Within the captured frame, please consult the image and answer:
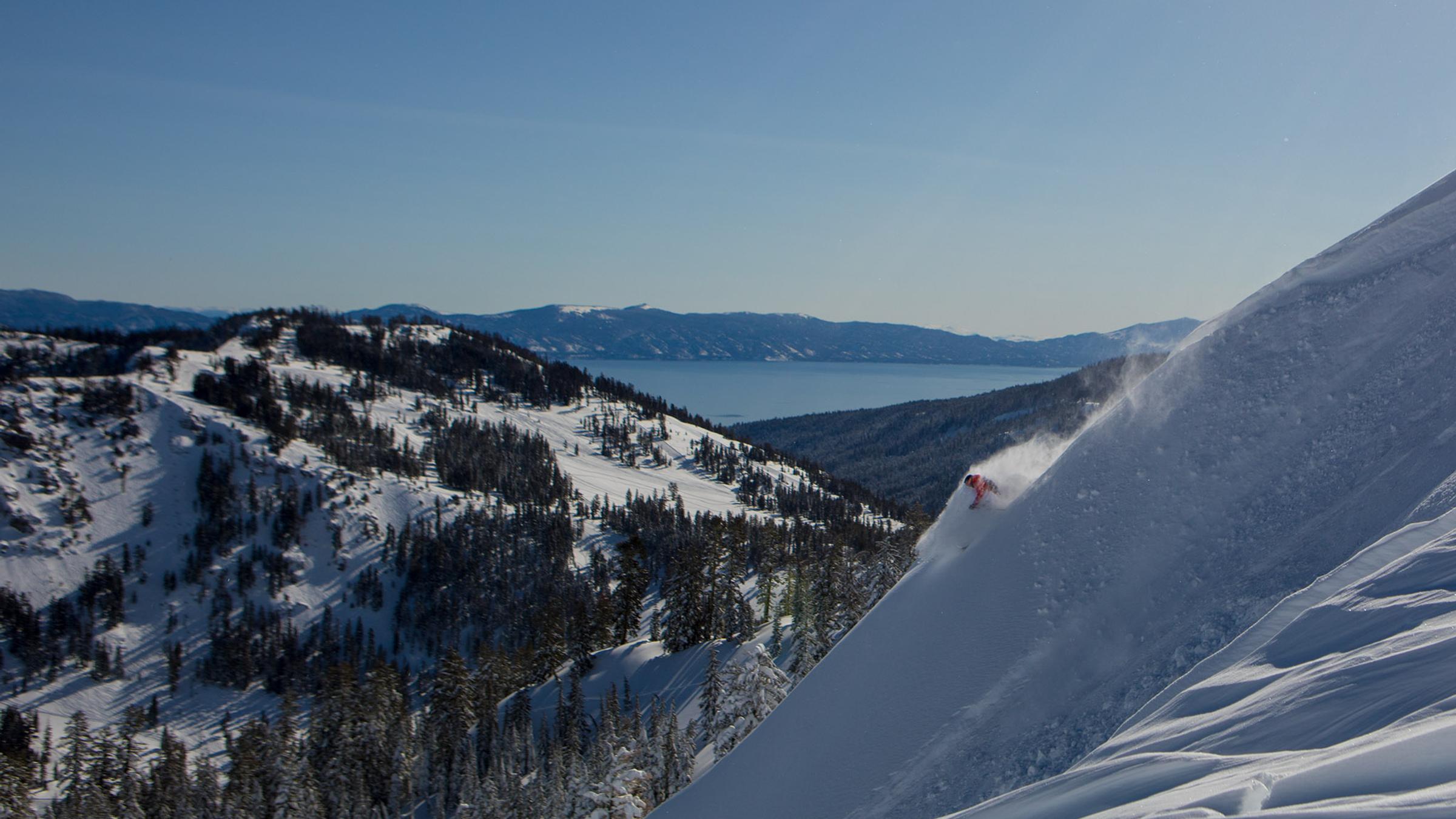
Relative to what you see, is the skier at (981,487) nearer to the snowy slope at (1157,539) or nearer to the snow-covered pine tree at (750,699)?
the snowy slope at (1157,539)

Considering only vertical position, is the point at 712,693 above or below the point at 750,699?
below

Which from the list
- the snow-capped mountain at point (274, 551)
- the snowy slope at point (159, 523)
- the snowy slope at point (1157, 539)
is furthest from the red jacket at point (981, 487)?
the snowy slope at point (159, 523)

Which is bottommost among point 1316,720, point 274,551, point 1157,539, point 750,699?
point 274,551

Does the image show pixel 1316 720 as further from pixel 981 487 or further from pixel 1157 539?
pixel 981 487

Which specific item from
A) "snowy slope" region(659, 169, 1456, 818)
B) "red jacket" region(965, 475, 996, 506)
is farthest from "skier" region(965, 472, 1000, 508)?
"snowy slope" region(659, 169, 1456, 818)

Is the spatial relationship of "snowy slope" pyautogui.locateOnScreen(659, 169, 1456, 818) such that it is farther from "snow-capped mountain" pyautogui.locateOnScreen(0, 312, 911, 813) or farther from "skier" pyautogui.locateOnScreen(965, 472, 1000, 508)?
"snow-capped mountain" pyautogui.locateOnScreen(0, 312, 911, 813)

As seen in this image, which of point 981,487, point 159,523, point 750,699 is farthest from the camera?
point 159,523

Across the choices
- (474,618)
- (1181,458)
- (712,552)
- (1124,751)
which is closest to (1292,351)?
(1181,458)

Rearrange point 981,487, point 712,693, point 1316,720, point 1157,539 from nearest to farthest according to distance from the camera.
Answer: point 1316,720 → point 1157,539 → point 981,487 → point 712,693

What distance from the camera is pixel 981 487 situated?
63.9 feet

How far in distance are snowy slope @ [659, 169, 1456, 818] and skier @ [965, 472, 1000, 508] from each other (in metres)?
1.03

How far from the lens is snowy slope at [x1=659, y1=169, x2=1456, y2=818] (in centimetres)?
1245

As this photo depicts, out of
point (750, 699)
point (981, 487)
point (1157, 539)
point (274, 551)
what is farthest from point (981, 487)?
point (274, 551)

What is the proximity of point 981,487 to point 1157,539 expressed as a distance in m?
5.48
